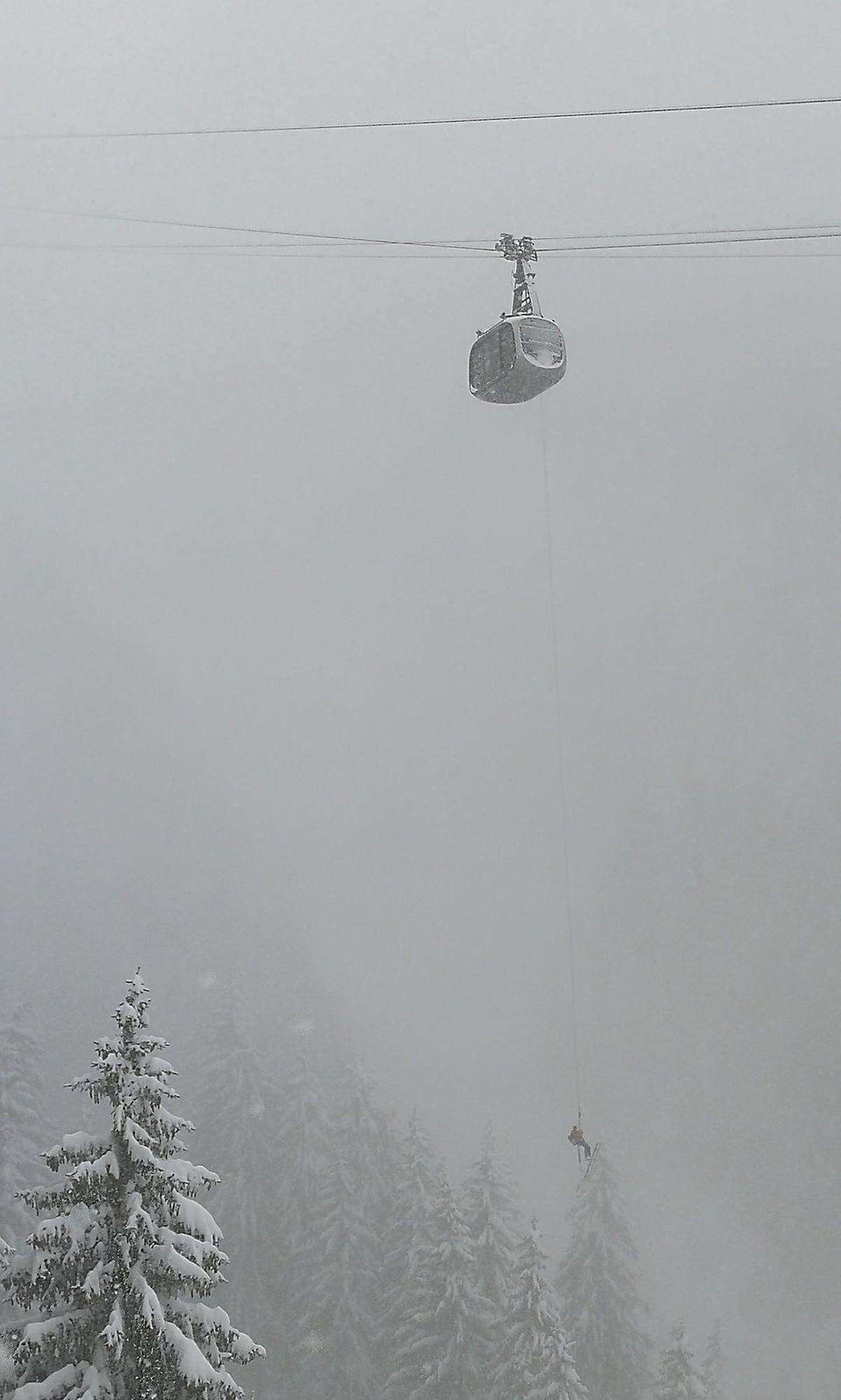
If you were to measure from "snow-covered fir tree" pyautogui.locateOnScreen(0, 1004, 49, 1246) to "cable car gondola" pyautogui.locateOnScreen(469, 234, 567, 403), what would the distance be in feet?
59.8

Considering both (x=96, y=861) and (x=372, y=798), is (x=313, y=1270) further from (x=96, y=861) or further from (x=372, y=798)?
(x=372, y=798)

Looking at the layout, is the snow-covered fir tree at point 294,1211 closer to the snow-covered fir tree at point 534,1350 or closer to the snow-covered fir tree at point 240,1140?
the snow-covered fir tree at point 240,1140

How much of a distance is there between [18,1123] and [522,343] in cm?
2083

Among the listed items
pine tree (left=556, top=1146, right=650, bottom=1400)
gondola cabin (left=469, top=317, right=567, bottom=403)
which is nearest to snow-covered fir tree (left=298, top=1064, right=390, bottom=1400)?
pine tree (left=556, top=1146, right=650, bottom=1400)

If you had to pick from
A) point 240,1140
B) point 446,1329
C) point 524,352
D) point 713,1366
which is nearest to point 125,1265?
point 524,352

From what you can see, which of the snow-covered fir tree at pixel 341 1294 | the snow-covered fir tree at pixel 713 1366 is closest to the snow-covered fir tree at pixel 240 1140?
the snow-covered fir tree at pixel 341 1294

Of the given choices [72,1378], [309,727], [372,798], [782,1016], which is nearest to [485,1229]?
[72,1378]

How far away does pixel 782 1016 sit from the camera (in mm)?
104875

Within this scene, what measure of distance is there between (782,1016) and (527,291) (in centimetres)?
10327

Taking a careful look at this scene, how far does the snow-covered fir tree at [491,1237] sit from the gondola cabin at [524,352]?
1828 cm

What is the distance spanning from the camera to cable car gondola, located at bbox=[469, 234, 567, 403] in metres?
14.3

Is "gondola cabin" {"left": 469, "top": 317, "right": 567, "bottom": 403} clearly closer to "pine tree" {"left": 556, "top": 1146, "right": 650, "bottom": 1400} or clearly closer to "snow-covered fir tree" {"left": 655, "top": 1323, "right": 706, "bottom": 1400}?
"snow-covered fir tree" {"left": 655, "top": 1323, "right": 706, "bottom": 1400}

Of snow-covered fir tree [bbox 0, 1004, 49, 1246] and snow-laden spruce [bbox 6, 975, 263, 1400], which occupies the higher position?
snow-covered fir tree [bbox 0, 1004, 49, 1246]

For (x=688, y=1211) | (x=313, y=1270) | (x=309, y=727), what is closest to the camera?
(x=313, y=1270)
